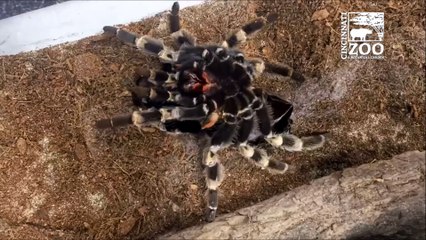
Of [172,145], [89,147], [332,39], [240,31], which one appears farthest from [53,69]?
[332,39]

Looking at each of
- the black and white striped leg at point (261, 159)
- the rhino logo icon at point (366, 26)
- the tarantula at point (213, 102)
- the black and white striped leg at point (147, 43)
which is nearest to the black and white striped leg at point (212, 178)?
the tarantula at point (213, 102)

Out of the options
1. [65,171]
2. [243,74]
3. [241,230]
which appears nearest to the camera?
[243,74]

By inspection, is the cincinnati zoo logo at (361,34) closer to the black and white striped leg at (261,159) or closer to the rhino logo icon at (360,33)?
the rhino logo icon at (360,33)

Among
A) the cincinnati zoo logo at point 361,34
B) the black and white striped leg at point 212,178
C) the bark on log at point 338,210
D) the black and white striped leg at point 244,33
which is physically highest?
the black and white striped leg at point 244,33

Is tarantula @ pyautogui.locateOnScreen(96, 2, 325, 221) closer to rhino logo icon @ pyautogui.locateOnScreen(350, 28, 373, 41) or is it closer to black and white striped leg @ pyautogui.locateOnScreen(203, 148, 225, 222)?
black and white striped leg @ pyautogui.locateOnScreen(203, 148, 225, 222)

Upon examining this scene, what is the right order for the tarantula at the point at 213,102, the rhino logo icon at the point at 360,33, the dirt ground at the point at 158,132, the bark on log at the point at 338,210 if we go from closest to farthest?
the tarantula at the point at 213,102
the bark on log at the point at 338,210
the dirt ground at the point at 158,132
the rhino logo icon at the point at 360,33

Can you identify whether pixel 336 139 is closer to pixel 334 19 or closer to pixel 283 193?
pixel 283 193
